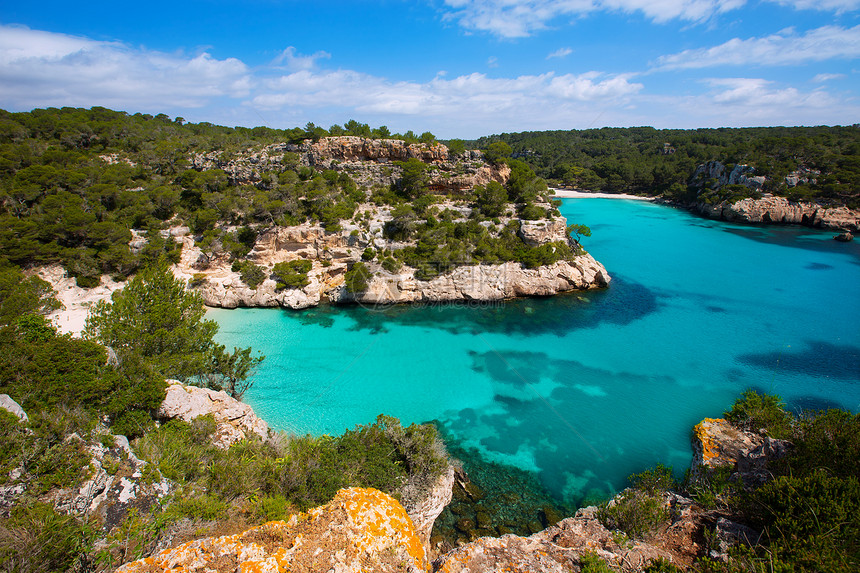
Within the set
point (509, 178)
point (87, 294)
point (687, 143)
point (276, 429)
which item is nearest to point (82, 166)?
point (87, 294)

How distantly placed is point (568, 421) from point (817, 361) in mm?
14255

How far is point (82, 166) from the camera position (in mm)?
28156

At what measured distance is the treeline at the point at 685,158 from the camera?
45.4 metres

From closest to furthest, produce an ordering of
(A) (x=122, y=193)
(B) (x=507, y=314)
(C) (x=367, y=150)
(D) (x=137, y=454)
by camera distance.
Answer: (D) (x=137, y=454), (B) (x=507, y=314), (A) (x=122, y=193), (C) (x=367, y=150)

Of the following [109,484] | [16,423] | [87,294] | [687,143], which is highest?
[687,143]

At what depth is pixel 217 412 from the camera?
370 inches

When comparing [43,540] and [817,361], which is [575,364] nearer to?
[817,361]

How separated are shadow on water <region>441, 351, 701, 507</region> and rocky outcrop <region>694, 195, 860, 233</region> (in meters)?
47.7

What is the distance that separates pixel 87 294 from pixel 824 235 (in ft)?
231

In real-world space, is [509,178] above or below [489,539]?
above

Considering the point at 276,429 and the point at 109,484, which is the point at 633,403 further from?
the point at 109,484

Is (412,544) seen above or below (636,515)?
above

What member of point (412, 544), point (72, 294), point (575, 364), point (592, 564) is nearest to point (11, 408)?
point (412, 544)

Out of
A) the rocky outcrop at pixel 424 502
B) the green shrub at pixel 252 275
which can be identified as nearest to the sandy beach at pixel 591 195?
the green shrub at pixel 252 275
